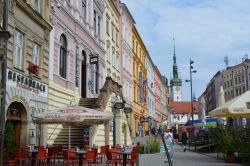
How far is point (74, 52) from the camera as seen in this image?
2630cm

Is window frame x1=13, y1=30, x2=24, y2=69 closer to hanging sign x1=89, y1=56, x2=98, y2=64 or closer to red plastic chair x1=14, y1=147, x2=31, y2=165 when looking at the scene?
red plastic chair x1=14, y1=147, x2=31, y2=165

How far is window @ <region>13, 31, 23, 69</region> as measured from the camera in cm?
1726

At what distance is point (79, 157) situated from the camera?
14969mm

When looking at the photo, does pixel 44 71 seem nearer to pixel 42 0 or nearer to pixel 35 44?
pixel 35 44

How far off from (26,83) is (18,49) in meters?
1.50

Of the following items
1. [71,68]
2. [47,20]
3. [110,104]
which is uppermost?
[47,20]

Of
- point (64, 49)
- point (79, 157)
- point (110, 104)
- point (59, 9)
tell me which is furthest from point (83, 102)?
point (79, 157)

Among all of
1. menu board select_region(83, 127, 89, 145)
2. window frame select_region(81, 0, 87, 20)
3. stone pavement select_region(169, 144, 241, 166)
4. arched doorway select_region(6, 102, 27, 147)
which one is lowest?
stone pavement select_region(169, 144, 241, 166)

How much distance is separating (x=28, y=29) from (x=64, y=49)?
6.24m

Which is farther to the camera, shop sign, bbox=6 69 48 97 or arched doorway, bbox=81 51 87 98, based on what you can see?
arched doorway, bbox=81 51 87 98

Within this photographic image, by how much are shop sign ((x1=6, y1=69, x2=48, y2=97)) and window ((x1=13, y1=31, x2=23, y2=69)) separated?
0.56m

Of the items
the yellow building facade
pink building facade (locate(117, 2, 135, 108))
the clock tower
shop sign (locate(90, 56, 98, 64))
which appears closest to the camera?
shop sign (locate(90, 56, 98, 64))

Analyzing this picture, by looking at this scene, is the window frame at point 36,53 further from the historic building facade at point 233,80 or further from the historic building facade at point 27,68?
the historic building facade at point 233,80


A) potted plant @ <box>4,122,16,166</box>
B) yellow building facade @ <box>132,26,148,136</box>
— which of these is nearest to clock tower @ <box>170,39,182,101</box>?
yellow building facade @ <box>132,26,148,136</box>
